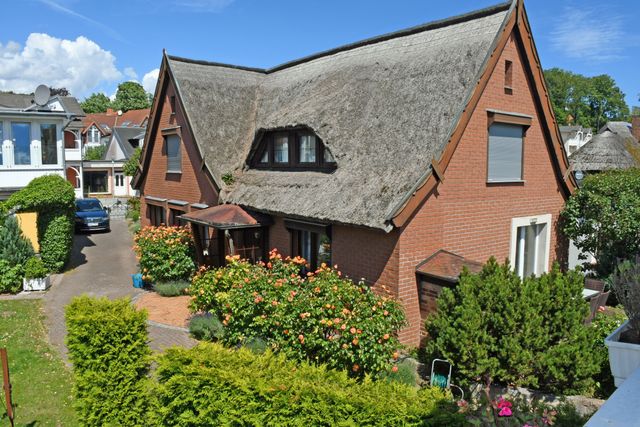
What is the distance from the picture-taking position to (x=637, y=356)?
6.32m

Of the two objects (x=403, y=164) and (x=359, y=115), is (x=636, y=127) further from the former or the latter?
(x=403, y=164)

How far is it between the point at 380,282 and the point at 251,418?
5796mm

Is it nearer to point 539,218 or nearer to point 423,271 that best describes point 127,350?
point 423,271

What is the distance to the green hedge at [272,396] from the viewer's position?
6.01 metres

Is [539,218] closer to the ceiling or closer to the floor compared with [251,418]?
closer to the ceiling

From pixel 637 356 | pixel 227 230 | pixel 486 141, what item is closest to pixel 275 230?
pixel 227 230

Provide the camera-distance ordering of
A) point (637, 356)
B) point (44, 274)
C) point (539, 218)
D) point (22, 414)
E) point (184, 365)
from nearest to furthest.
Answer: point (637, 356)
point (184, 365)
point (22, 414)
point (539, 218)
point (44, 274)

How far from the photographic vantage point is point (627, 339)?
6887 millimetres

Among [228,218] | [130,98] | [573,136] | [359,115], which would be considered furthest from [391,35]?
[130,98]

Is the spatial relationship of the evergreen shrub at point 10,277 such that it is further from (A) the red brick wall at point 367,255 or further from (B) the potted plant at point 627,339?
(B) the potted plant at point 627,339

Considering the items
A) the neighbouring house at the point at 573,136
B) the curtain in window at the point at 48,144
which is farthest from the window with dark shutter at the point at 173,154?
the neighbouring house at the point at 573,136

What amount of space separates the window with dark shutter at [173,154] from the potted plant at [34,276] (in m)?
6.10

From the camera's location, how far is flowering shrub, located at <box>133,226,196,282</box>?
16812 mm

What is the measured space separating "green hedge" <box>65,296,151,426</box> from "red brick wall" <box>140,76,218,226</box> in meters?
9.44
